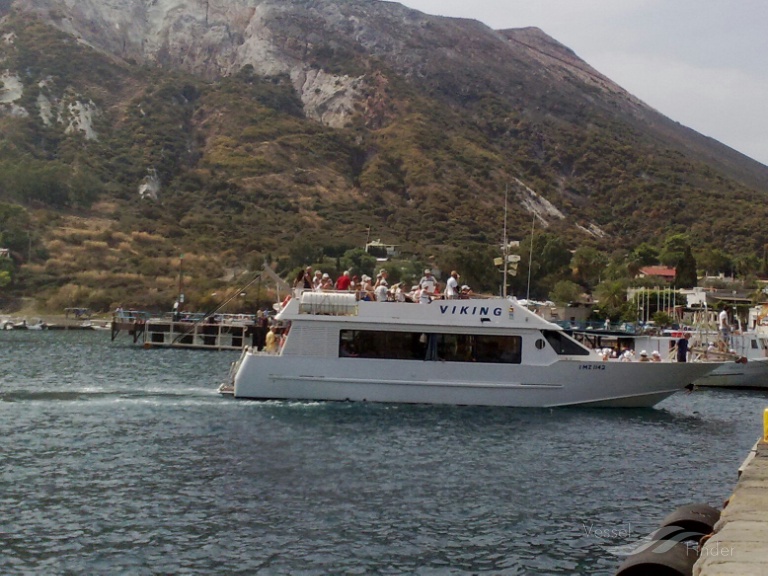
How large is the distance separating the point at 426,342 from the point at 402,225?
12464cm

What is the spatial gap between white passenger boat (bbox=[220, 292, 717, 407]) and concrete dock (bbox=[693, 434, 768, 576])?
16885mm

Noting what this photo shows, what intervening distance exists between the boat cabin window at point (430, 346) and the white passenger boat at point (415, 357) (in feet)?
0.10

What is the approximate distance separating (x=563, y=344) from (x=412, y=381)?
483 centimetres

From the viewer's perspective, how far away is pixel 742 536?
10836 mm

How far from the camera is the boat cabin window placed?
102 ft

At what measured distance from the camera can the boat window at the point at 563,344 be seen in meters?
31.3

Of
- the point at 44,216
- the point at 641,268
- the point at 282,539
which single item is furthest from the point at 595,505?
the point at 44,216

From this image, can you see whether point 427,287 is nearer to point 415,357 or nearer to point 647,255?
point 415,357

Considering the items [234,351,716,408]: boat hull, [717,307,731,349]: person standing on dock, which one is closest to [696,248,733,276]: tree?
[717,307,731,349]: person standing on dock

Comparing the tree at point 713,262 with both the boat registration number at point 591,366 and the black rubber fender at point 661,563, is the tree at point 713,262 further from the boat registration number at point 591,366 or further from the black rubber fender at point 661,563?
Answer: the black rubber fender at point 661,563

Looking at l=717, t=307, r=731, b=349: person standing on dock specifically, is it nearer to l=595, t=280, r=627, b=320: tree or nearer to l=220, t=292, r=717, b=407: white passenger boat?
l=220, t=292, r=717, b=407: white passenger boat

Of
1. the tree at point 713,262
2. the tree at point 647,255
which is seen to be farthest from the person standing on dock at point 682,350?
the tree at point 713,262

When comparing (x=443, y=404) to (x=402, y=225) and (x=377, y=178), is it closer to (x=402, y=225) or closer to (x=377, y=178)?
(x=402, y=225)

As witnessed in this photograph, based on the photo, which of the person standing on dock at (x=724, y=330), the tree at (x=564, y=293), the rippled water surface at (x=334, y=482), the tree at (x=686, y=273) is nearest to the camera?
the rippled water surface at (x=334, y=482)
